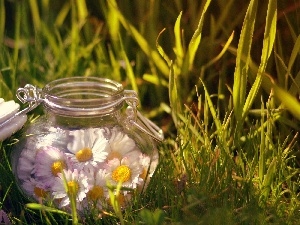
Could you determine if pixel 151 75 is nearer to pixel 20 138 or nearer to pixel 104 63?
pixel 104 63

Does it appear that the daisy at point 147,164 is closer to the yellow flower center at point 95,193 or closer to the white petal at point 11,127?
the yellow flower center at point 95,193

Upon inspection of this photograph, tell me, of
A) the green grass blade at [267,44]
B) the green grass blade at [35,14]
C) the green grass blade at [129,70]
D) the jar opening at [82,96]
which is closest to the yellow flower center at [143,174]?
the jar opening at [82,96]

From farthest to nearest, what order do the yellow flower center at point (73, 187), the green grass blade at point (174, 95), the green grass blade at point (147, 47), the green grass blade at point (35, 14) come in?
the green grass blade at point (35, 14), the green grass blade at point (147, 47), the green grass blade at point (174, 95), the yellow flower center at point (73, 187)

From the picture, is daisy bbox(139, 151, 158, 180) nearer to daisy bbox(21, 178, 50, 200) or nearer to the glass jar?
the glass jar

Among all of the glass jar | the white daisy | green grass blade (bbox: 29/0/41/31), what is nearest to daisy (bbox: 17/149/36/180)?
the glass jar

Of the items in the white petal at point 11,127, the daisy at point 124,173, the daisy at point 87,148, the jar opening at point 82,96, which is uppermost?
the jar opening at point 82,96

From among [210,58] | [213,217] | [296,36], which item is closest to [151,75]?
[210,58]
